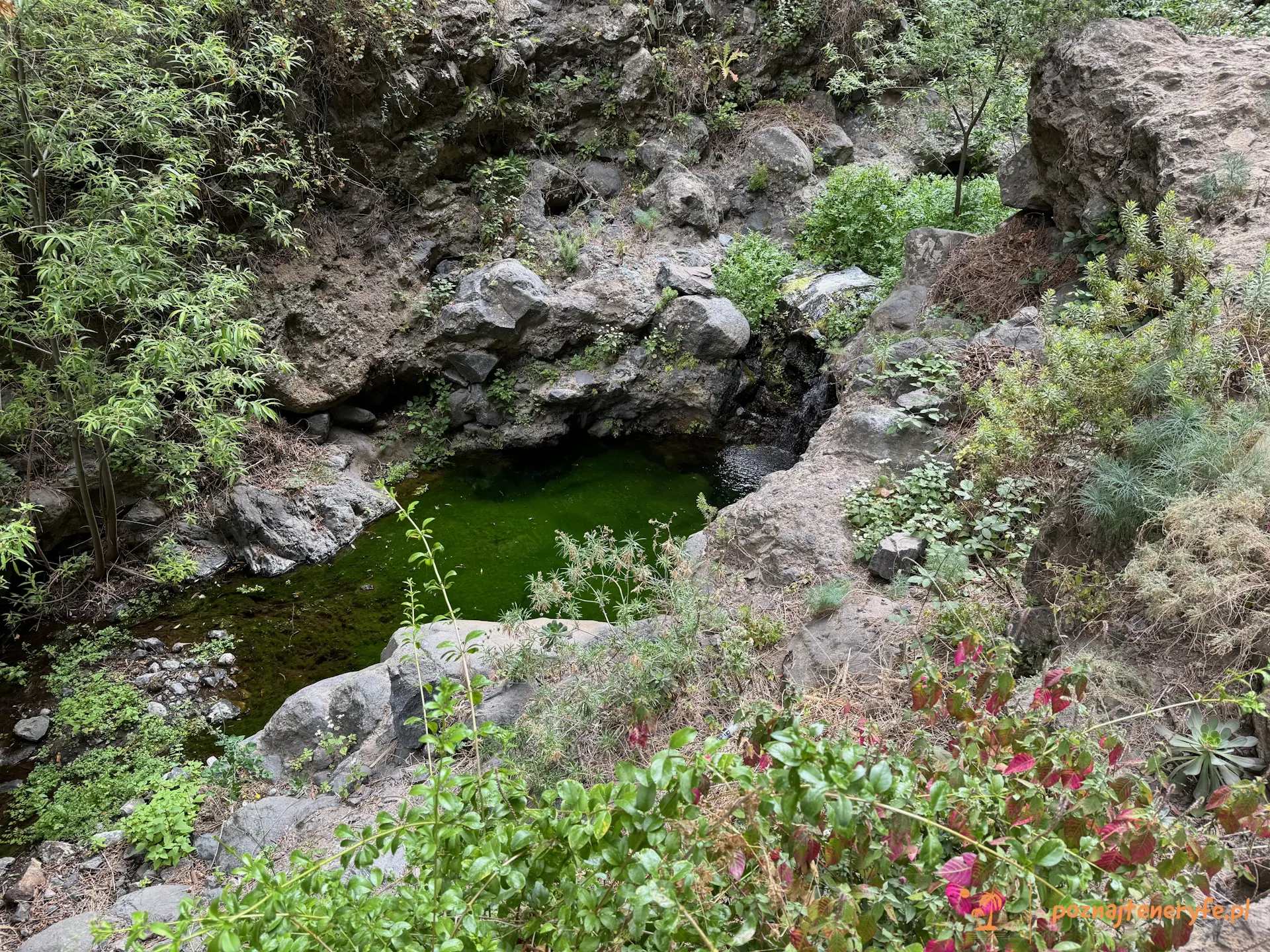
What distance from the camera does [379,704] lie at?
4707 mm

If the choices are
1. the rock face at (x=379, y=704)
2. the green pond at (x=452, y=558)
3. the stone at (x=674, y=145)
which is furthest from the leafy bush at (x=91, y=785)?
the stone at (x=674, y=145)

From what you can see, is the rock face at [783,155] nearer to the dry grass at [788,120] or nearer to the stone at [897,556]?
the dry grass at [788,120]

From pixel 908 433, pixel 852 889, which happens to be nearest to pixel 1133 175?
pixel 908 433

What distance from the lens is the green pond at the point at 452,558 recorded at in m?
5.79

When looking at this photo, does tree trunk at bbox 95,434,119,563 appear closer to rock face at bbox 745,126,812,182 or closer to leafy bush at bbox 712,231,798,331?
leafy bush at bbox 712,231,798,331

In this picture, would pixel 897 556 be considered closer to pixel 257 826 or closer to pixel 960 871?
pixel 960 871

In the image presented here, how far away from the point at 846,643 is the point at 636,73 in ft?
30.2

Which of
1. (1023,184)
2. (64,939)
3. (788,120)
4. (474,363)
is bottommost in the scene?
(64,939)

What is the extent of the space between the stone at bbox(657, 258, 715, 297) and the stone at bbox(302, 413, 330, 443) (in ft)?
14.1

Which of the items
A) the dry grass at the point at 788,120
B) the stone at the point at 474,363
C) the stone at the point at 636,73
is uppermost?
the stone at the point at 636,73

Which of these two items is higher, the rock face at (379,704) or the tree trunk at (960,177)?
the tree trunk at (960,177)

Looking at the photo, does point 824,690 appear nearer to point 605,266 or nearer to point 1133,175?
point 1133,175

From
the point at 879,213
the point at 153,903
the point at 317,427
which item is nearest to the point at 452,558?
the point at 317,427

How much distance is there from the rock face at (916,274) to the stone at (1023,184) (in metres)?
0.48
